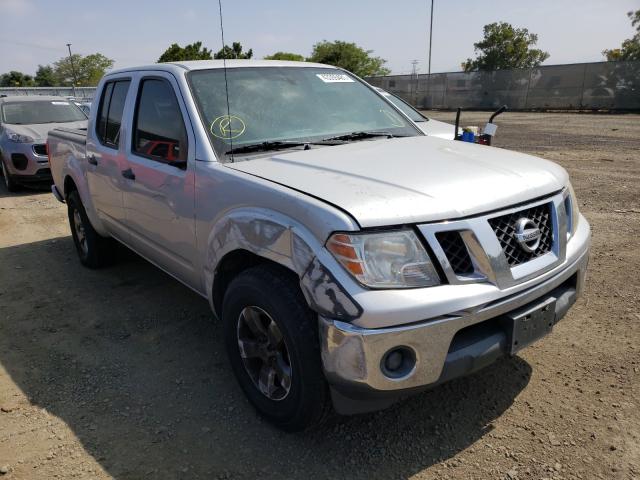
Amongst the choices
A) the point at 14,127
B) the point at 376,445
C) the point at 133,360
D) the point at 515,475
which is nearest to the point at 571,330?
the point at 515,475

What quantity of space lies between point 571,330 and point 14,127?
32.7 ft

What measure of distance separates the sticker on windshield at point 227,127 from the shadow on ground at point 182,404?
1.48 m

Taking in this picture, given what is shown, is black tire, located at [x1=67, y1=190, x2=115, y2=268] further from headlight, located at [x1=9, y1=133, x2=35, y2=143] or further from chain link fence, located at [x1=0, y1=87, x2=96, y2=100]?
chain link fence, located at [x1=0, y1=87, x2=96, y2=100]

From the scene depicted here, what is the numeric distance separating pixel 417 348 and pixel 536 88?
29350 millimetres

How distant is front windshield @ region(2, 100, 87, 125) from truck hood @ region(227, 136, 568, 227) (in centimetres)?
908

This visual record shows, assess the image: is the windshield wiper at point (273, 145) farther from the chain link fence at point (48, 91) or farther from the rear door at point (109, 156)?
the chain link fence at point (48, 91)

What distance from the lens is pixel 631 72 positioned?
24.0 metres

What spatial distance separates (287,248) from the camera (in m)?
2.23

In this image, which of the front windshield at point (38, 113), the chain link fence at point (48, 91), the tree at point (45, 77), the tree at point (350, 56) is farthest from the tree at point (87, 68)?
the front windshield at point (38, 113)

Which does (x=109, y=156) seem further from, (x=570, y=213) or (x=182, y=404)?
(x=570, y=213)

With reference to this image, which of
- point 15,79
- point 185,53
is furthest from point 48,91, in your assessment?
point 15,79

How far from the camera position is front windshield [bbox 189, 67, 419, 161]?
3.01 meters

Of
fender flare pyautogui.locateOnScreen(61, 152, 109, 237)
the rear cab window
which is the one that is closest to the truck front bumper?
the rear cab window

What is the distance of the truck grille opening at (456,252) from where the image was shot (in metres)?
2.12
